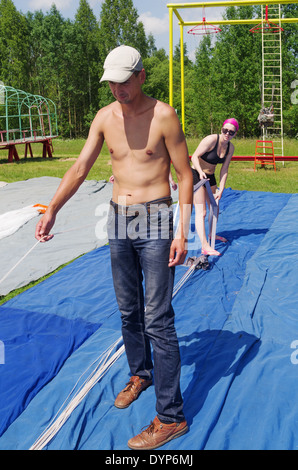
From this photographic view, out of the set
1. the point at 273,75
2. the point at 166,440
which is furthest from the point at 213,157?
the point at 273,75

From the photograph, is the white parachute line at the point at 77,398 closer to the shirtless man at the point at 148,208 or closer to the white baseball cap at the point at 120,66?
the shirtless man at the point at 148,208

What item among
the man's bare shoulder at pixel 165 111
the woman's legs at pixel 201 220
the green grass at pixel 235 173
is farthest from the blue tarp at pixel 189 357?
the green grass at pixel 235 173

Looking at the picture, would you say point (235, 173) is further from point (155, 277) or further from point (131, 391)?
point (155, 277)

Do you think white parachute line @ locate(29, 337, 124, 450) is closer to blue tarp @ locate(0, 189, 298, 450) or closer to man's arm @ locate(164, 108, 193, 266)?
blue tarp @ locate(0, 189, 298, 450)

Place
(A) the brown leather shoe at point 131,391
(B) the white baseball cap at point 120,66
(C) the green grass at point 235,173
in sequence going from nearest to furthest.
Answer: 1. (B) the white baseball cap at point 120,66
2. (A) the brown leather shoe at point 131,391
3. (C) the green grass at point 235,173

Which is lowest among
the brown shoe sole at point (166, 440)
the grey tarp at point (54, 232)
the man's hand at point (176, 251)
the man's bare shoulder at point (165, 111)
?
the brown shoe sole at point (166, 440)

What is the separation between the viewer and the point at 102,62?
38750 millimetres

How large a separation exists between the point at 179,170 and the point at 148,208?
0.87 ft

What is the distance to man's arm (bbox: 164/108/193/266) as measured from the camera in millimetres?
2271

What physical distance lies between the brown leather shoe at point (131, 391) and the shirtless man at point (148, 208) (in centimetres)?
34

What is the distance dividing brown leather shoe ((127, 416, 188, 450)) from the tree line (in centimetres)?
2807

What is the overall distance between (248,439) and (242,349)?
0.90 meters

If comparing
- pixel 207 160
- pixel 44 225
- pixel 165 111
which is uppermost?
pixel 165 111

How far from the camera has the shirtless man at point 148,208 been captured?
229cm
